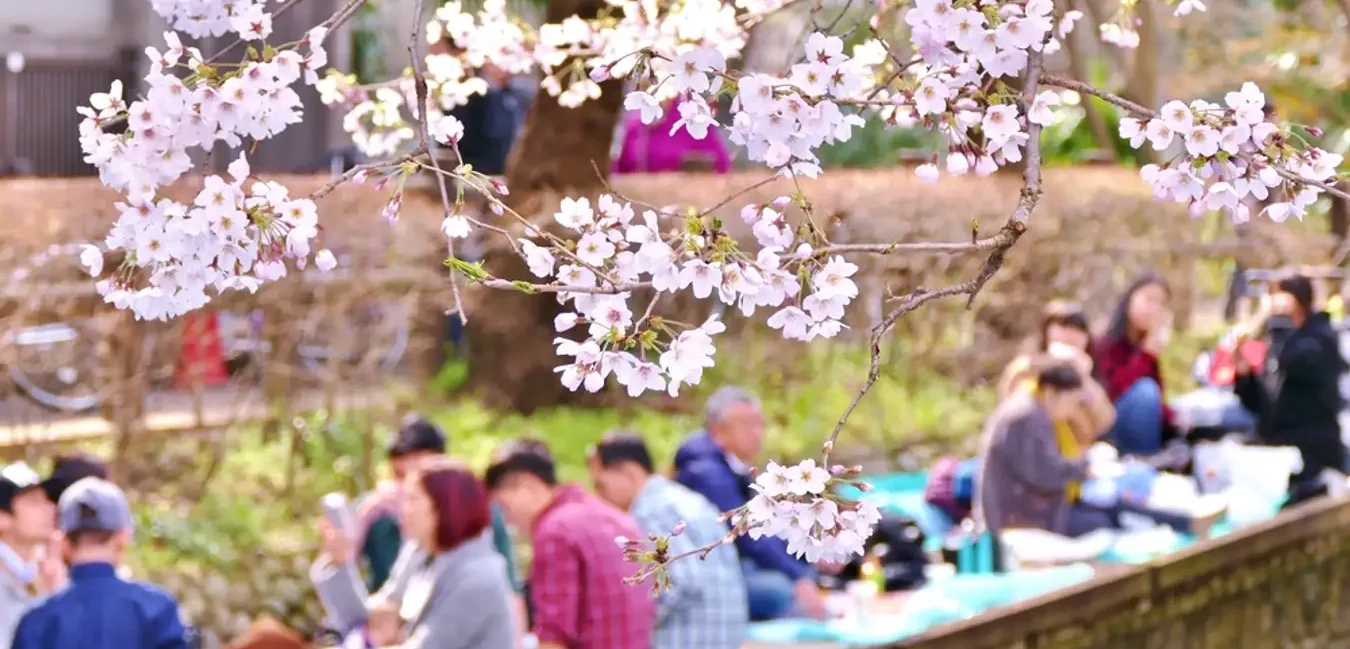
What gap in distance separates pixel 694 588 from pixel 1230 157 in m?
2.88

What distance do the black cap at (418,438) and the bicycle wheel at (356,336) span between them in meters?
1.49

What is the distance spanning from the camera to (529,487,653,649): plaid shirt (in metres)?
5.00

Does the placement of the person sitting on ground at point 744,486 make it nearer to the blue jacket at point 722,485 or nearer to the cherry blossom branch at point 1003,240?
the blue jacket at point 722,485

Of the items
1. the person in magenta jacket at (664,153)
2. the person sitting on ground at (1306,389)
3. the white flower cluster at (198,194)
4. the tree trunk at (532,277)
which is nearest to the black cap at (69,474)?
the white flower cluster at (198,194)

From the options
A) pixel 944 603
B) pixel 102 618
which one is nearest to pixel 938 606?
pixel 944 603

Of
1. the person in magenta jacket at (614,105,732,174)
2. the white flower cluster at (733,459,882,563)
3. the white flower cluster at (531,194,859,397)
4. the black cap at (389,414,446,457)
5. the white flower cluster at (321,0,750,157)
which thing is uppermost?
the person in magenta jacket at (614,105,732,174)

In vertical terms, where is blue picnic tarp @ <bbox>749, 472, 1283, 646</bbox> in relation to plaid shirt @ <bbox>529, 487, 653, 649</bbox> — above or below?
below

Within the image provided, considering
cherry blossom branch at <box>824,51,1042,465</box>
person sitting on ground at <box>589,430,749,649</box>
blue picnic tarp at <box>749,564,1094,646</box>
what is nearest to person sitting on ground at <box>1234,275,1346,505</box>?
blue picnic tarp at <box>749,564,1094,646</box>

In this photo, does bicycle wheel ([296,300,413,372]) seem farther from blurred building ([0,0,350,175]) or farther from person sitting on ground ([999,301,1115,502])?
blurred building ([0,0,350,175])

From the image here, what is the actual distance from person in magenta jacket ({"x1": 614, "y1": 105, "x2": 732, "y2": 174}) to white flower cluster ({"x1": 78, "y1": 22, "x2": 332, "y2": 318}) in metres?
8.08

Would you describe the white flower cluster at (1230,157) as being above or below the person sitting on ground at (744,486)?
above

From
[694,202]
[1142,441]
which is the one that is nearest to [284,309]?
[694,202]

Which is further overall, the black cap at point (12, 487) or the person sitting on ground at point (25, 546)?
the black cap at point (12, 487)

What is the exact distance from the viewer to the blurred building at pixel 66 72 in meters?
14.7
